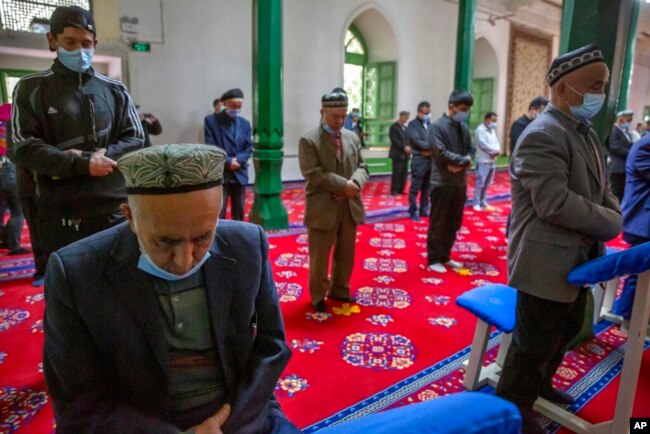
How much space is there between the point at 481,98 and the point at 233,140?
34.7 ft

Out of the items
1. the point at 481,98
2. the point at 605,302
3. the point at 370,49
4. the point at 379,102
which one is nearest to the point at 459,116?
the point at 605,302

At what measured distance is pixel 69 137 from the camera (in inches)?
70.2

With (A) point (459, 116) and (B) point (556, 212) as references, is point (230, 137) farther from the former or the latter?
(B) point (556, 212)

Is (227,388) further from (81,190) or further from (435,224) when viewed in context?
(435,224)

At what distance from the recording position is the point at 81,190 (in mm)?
1756

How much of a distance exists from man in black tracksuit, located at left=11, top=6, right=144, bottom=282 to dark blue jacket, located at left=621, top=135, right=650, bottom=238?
280cm

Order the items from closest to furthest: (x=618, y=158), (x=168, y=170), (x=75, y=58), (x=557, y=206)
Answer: (x=168, y=170) → (x=557, y=206) → (x=75, y=58) → (x=618, y=158)

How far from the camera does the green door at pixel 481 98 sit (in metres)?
12.8

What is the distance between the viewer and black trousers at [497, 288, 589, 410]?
1627 millimetres

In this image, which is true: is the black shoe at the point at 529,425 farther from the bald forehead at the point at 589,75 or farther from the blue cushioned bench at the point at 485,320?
the bald forehead at the point at 589,75

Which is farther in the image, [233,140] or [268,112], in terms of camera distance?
[268,112]

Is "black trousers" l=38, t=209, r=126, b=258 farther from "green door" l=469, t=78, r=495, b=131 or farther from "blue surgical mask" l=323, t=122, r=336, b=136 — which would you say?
"green door" l=469, t=78, r=495, b=131

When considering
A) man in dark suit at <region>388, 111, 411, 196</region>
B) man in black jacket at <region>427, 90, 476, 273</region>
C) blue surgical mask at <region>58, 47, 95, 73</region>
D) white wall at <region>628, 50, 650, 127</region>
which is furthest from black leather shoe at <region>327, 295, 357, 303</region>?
white wall at <region>628, 50, 650, 127</region>

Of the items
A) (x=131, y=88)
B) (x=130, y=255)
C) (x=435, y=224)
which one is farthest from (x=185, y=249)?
(x=131, y=88)
